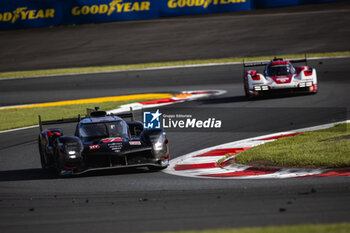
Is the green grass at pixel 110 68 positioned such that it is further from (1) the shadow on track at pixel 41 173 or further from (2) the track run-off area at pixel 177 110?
(1) the shadow on track at pixel 41 173

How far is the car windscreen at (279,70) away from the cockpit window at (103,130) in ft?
32.7

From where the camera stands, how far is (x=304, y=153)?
11305 mm

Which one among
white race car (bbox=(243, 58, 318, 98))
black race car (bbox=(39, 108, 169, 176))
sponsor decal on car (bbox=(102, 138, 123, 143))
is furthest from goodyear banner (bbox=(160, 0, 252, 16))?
sponsor decal on car (bbox=(102, 138, 123, 143))

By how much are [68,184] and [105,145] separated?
124 centimetres

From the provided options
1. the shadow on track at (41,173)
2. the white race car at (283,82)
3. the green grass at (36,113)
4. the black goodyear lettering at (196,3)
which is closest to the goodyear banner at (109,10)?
the black goodyear lettering at (196,3)

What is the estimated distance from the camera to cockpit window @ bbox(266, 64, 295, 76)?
2147 cm

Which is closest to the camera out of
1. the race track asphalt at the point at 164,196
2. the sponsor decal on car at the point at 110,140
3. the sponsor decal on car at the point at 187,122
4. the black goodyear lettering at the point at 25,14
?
the race track asphalt at the point at 164,196

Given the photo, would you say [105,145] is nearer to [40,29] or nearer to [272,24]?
[272,24]

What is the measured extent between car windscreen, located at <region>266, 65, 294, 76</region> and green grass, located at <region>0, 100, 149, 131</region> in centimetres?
514

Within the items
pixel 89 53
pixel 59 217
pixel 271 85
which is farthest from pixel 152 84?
pixel 59 217

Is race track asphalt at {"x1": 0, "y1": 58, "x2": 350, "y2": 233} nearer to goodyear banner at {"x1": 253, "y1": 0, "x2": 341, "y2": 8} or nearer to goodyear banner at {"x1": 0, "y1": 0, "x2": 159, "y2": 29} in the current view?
goodyear banner at {"x1": 253, "y1": 0, "x2": 341, "y2": 8}

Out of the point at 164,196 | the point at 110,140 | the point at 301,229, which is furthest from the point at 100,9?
the point at 301,229

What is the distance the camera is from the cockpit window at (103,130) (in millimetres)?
12594

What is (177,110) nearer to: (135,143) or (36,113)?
(36,113)
